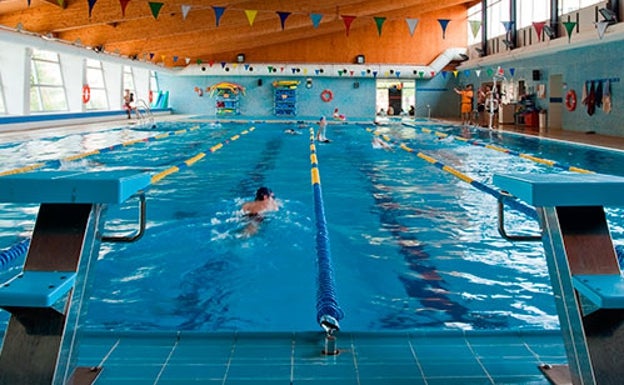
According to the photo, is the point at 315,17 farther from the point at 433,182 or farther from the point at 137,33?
the point at 433,182

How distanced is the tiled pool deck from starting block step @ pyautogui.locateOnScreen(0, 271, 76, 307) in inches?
19.2

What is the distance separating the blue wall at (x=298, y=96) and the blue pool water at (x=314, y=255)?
20988mm

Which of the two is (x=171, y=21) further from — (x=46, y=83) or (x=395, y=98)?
(x=395, y=98)

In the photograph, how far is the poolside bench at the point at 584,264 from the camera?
1684mm

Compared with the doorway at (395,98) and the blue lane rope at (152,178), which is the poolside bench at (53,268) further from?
the doorway at (395,98)

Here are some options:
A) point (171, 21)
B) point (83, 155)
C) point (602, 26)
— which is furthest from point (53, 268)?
point (171, 21)

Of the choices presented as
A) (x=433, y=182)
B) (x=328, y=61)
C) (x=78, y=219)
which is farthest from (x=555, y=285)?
(x=328, y=61)

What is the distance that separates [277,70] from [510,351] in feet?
90.8

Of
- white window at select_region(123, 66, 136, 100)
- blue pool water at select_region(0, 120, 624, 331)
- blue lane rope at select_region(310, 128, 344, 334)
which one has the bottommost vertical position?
blue pool water at select_region(0, 120, 624, 331)

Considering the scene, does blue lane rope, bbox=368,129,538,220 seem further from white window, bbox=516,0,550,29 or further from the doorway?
the doorway

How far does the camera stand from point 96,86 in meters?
23.4

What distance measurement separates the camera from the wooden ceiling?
14258 mm

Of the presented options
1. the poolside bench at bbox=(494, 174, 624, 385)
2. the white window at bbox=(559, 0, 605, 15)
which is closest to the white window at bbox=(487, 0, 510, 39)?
the white window at bbox=(559, 0, 605, 15)

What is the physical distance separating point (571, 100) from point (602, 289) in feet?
55.2
